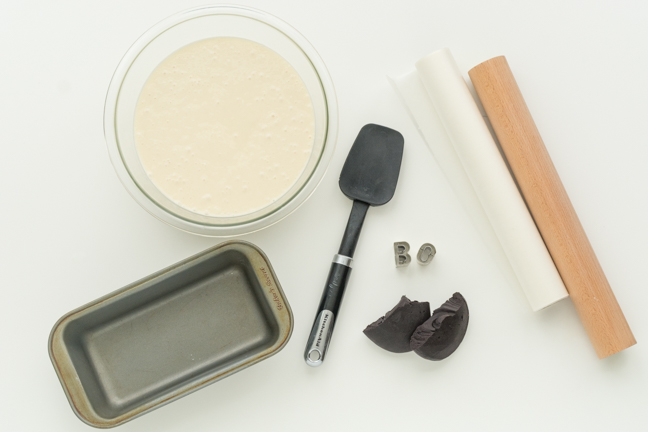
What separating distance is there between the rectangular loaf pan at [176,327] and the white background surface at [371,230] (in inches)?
2.3

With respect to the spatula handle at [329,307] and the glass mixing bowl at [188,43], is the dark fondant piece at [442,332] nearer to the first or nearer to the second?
the spatula handle at [329,307]

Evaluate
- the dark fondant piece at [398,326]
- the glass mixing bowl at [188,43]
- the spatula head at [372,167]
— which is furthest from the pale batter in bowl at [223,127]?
the dark fondant piece at [398,326]

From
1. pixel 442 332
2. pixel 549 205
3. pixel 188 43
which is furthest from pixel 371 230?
pixel 188 43

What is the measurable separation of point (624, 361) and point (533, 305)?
0.26 metres

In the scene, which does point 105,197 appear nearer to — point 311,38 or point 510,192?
point 311,38

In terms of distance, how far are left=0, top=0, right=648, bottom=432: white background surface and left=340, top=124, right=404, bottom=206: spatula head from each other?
0.03 m

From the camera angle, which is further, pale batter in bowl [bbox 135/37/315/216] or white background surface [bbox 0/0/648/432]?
white background surface [bbox 0/0/648/432]

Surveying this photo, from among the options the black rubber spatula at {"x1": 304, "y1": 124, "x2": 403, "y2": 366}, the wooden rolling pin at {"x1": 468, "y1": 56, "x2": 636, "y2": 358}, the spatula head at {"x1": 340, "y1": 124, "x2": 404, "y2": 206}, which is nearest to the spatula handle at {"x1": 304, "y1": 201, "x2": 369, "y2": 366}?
the black rubber spatula at {"x1": 304, "y1": 124, "x2": 403, "y2": 366}

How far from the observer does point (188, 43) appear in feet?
3.30

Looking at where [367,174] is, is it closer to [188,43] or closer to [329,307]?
[329,307]

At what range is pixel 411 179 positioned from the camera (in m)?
1.09

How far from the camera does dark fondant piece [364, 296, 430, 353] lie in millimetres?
1025

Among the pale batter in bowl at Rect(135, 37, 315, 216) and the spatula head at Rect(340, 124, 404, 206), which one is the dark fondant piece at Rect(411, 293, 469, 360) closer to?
Answer: the spatula head at Rect(340, 124, 404, 206)

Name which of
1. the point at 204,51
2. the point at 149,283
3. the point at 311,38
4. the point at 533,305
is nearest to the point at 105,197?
the point at 149,283
